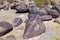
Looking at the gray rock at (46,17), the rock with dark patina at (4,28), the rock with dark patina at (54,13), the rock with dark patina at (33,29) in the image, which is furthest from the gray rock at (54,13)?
the rock with dark patina at (4,28)

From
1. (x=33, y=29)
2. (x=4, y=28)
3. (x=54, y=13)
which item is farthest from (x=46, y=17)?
(x=4, y=28)

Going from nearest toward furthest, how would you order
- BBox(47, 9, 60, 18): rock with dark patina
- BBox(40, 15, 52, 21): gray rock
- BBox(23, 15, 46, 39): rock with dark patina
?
BBox(23, 15, 46, 39): rock with dark patina, BBox(40, 15, 52, 21): gray rock, BBox(47, 9, 60, 18): rock with dark patina

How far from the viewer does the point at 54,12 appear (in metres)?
3.80

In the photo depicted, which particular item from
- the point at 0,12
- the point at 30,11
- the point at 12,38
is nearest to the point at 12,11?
the point at 0,12

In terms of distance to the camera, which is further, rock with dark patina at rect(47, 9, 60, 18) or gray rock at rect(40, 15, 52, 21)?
rock with dark patina at rect(47, 9, 60, 18)

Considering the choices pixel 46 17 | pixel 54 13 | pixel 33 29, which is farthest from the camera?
pixel 54 13

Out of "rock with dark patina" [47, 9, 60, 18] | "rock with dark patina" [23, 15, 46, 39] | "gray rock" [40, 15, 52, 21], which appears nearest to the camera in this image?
"rock with dark patina" [23, 15, 46, 39]

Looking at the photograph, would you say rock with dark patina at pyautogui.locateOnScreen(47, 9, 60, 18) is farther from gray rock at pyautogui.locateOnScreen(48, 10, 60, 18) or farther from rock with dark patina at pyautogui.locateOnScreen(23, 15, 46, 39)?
rock with dark patina at pyautogui.locateOnScreen(23, 15, 46, 39)

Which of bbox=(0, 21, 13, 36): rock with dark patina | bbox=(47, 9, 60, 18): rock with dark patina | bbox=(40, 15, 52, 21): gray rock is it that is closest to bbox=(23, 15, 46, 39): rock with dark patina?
bbox=(0, 21, 13, 36): rock with dark patina

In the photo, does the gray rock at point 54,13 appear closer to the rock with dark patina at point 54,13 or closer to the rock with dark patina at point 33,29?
the rock with dark patina at point 54,13

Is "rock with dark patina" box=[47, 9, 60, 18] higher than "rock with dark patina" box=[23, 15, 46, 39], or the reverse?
"rock with dark patina" box=[23, 15, 46, 39]

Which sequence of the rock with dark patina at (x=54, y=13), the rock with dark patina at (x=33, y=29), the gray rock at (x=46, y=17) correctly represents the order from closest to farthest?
1. the rock with dark patina at (x=33, y=29)
2. the gray rock at (x=46, y=17)
3. the rock with dark patina at (x=54, y=13)

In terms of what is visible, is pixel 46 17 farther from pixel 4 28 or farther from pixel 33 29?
pixel 4 28

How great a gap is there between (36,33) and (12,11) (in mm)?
1762
